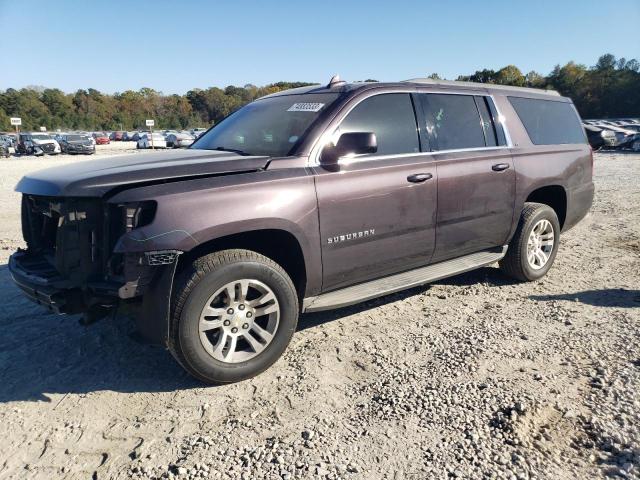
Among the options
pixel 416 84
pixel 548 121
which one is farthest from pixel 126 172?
pixel 548 121

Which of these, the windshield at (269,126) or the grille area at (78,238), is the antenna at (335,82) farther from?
the grille area at (78,238)

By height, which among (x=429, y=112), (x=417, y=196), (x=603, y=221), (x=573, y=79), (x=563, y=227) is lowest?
(x=603, y=221)

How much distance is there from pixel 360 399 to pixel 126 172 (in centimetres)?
201

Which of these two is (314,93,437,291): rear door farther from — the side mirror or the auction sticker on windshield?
the auction sticker on windshield

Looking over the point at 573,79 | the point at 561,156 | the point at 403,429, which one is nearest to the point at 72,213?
the point at 403,429

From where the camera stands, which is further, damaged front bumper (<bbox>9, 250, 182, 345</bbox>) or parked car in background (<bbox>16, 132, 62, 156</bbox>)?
parked car in background (<bbox>16, 132, 62, 156</bbox>)

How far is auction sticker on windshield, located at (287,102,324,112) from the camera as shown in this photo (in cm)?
370

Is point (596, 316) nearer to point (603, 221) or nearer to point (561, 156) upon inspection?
point (561, 156)

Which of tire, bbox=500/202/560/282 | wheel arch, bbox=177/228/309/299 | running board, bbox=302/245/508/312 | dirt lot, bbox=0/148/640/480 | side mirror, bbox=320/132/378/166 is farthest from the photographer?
tire, bbox=500/202/560/282

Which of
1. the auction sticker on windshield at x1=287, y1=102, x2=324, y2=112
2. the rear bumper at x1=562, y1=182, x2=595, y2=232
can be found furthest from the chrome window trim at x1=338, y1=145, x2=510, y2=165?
the rear bumper at x1=562, y1=182, x2=595, y2=232

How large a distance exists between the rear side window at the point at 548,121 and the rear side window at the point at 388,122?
61.0 inches

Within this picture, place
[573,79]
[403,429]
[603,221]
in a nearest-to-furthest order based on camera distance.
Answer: [403,429]
[603,221]
[573,79]

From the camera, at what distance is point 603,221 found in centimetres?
799

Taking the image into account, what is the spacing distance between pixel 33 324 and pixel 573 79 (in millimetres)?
81330
